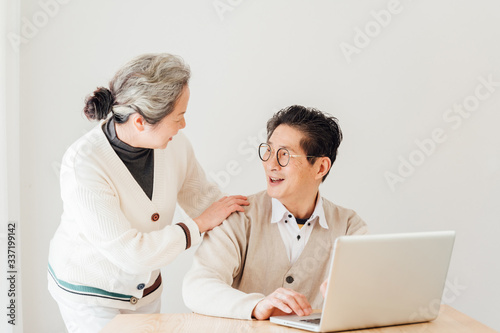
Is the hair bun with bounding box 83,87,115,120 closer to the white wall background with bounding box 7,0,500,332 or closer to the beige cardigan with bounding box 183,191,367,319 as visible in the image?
the beige cardigan with bounding box 183,191,367,319

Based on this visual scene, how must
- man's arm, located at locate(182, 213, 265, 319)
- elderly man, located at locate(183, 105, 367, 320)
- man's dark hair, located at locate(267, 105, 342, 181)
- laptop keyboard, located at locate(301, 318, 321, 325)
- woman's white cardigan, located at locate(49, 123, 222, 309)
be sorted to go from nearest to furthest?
laptop keyboard, located at locate(301, 318, 321, 325) → man's arm, located at locate(182, 213, 265, 319) → woman's white cardigan, located at locate(49, 123, 222, 309) → elderly man, located at locate(183, 105, 367, 320) → man's dark hair, located at locate(267, 105, 342, 181)

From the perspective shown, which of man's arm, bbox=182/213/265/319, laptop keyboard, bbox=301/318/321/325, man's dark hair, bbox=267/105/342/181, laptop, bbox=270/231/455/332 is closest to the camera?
laptop, bbox=270/231/455/332

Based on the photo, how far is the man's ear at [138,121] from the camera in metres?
1.97

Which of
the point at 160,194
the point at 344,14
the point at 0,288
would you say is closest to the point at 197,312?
the point at 160,194

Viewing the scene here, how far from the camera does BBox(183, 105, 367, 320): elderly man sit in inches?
79.9

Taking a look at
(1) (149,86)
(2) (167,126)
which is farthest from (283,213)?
(1) (149,86)

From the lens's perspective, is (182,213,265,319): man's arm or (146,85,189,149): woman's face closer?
(182,213,265,319): man's arm

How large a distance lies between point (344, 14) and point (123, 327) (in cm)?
221

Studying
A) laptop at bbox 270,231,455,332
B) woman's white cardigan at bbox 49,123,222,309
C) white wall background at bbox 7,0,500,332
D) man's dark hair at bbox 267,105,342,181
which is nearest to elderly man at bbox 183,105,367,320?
man's dark hair at bbox 267,105,342,181

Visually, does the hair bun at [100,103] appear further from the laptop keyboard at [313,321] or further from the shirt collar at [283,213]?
the laptop keyboard at [313,321]

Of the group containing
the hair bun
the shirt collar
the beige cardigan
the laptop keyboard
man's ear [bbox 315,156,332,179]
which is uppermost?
the hair bun

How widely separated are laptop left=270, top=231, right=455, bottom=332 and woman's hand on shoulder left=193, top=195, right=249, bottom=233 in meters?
0.51

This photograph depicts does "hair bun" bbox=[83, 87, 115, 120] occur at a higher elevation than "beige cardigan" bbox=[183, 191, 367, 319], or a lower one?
higher

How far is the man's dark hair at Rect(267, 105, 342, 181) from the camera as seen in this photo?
84.7 inches
